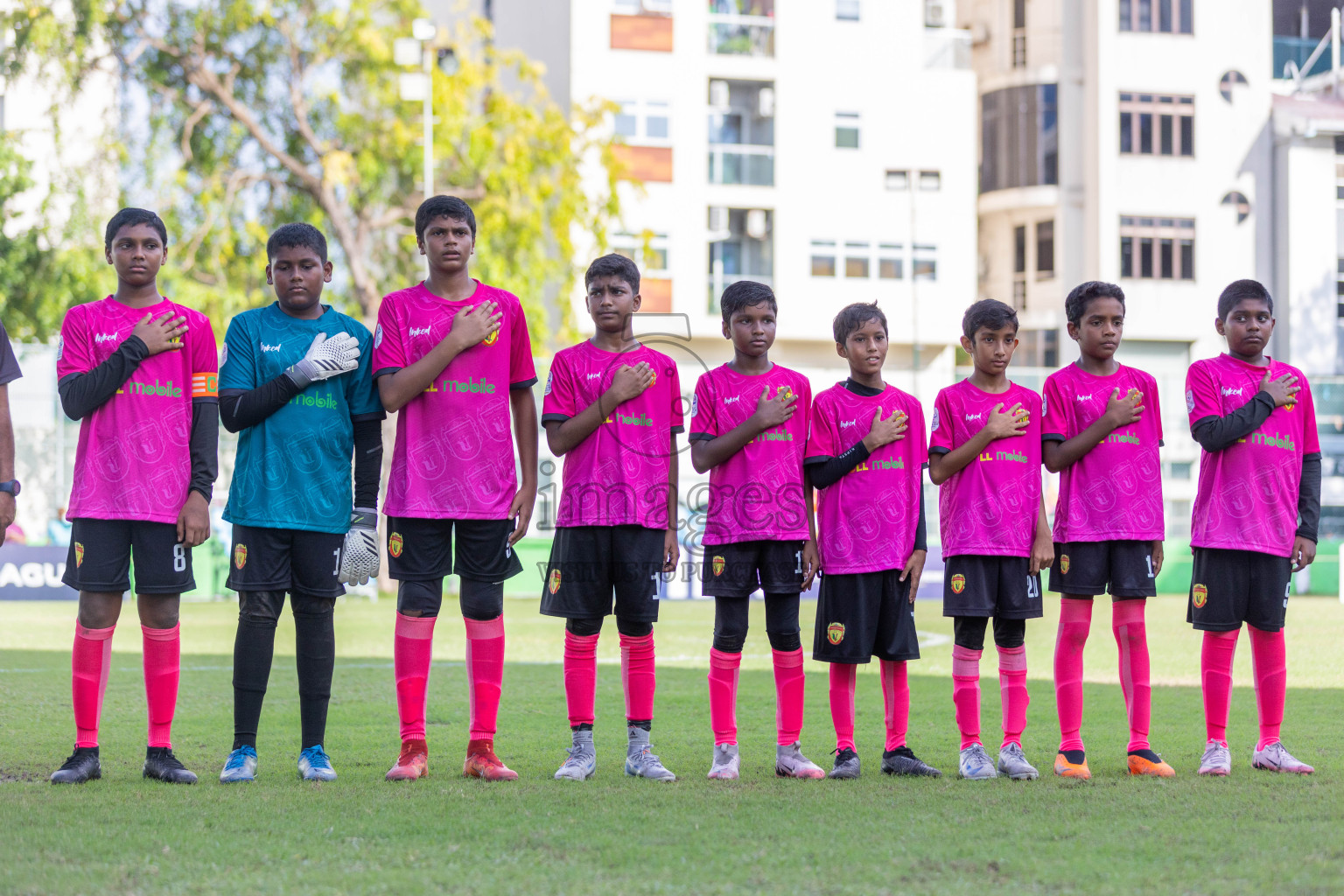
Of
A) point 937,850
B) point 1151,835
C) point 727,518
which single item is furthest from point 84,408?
point 1151,835

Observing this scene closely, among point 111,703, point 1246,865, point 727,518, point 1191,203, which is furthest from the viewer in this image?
point 1191,203

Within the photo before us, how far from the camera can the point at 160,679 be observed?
5.59m

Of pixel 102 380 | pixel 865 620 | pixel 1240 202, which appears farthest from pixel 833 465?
pixel 1240 202

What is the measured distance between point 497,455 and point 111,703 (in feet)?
12.8

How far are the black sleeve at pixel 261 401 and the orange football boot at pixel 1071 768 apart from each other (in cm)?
335

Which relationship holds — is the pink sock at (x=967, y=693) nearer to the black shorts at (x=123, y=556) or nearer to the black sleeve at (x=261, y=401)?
the black sleeve at (x=261, y=401)

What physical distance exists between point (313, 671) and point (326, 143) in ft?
62.6

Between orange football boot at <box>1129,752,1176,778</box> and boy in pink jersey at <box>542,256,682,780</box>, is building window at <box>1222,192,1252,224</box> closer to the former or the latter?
orange football boot at <box>1129,752,1176,778</box>

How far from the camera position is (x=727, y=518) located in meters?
5.96

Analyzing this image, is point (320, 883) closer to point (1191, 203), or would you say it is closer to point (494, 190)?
point (494, 190)

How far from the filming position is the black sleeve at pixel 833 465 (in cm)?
600

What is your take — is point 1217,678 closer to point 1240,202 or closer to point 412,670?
point 412,670

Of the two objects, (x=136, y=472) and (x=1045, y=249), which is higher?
(x=1045, y=249)

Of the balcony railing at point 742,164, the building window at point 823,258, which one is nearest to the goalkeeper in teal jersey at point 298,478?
the balcony railing at point 742,164
